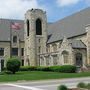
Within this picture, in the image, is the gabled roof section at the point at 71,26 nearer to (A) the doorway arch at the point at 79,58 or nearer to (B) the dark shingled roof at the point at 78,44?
(B) the dark shingled roof at the point at 78,44

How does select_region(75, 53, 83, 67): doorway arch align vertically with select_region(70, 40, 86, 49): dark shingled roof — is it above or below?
below

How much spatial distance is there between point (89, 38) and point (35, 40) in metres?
19.8

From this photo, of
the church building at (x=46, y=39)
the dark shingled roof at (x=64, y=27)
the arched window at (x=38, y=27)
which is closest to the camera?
the church building at (x=46, y=39)

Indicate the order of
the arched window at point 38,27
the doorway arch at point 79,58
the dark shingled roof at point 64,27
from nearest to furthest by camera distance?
1. the doorway arch at point 79,58
2. the dark shingled roof at point 64,27
3. the arched window at point 38,27

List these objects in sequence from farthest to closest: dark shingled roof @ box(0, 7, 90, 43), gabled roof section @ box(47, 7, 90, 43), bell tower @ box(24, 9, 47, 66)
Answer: bell tower @ box(24, 9, 47, 66), dark shingled roof @ box(0, 7, 90, 43), gabled roof section @ box(47, 7, 90, 43)

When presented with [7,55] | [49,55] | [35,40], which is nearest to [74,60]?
[49,55]

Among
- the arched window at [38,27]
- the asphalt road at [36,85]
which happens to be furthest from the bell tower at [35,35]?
the asphalt road at [36,85]

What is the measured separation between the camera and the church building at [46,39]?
58.7 meters

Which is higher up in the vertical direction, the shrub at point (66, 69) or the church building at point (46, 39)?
the church building at point (46, 39)

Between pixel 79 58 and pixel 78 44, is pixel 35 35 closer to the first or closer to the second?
pixel 78 44

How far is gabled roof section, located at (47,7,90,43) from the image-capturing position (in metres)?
62.9

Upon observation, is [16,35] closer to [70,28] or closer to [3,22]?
[3,22]

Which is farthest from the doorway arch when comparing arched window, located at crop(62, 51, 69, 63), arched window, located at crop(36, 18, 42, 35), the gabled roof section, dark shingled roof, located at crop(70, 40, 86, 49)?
arched window, located at crop(36, 18, 42, 35)

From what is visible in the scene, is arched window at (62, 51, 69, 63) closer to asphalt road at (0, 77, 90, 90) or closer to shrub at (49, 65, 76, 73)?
shrub at (49, 65, 76, 73)
